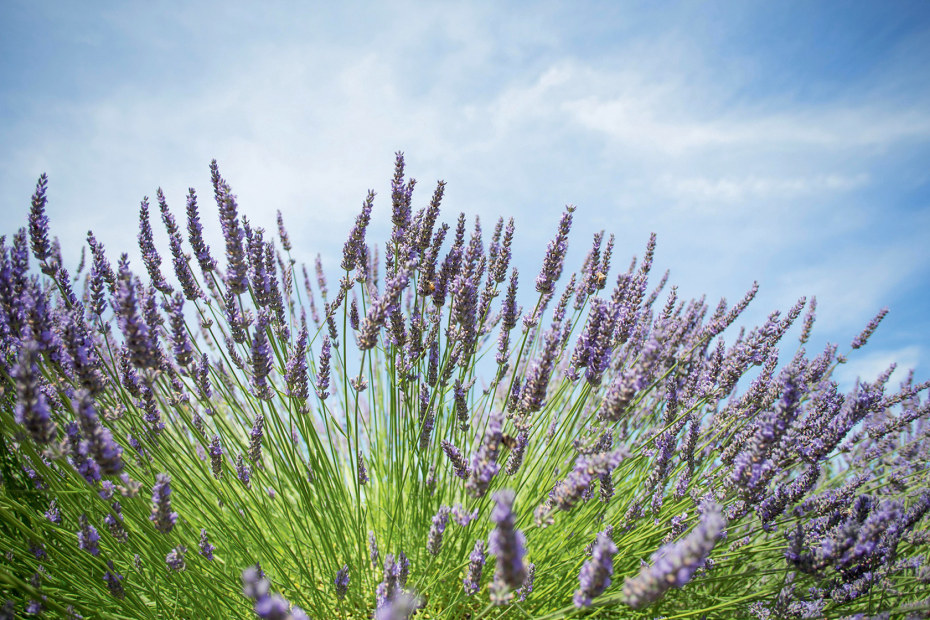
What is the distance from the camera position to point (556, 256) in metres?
1.78

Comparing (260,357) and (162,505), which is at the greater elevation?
(260,357)

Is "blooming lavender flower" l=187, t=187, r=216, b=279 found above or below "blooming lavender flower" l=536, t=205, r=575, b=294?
above

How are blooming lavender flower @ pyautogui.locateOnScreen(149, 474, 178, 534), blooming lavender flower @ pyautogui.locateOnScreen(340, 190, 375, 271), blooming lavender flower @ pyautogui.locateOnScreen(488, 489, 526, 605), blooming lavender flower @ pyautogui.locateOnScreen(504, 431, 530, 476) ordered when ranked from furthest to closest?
blooming lavender flower @ pyautogui.locateOnScreen(340, 190, 375, 271), blooming lavender flower @ pyautogui.locateOnScreen(504, 431, 530, 476), blooming lavender flower @ pyautogui.locateOnScreen(149, 474, 178, 534), blooming lavender flower @ pyautogui.locateOnScreen(488, 489, 526, 605)

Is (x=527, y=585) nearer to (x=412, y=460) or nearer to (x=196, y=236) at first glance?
(x=412, y=460)

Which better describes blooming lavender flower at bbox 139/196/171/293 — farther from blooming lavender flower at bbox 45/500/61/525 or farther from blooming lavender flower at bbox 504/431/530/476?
blooming lavender flower at bbox 504/431/530/476

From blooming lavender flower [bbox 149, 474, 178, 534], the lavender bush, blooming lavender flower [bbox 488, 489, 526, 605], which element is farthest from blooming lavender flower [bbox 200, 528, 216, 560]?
blooming lavender flower [bbox 488, 489, 526, 605]

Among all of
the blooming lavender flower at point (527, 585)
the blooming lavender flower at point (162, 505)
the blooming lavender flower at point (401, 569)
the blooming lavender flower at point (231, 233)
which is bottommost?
the blooming lavender flower at point (527, 585)

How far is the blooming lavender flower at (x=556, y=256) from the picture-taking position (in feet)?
5.77

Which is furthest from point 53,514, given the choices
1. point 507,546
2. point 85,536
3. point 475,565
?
point 507,546

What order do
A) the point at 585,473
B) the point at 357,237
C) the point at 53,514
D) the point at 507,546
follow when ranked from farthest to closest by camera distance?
the point at 357,237, the point at 53,514, the point at 585,473, the point at 507,546

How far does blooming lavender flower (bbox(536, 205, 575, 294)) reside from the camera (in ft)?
5.77

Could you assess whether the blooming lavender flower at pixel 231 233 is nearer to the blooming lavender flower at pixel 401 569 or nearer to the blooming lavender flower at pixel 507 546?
the blooming lavender flower at pixel 401 569

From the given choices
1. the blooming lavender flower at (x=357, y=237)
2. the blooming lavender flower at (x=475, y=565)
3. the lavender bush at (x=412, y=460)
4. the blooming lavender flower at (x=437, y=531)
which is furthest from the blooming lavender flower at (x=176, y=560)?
the blooming lavender flower at (x=357, y=237)

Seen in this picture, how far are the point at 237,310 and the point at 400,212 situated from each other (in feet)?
2.26
